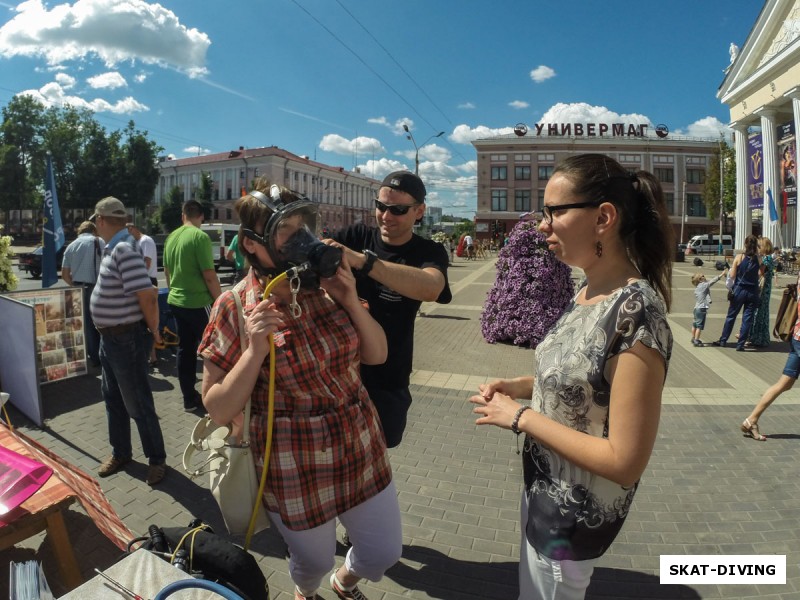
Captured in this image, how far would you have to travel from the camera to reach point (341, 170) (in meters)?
90.4

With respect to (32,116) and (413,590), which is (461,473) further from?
(32,116)

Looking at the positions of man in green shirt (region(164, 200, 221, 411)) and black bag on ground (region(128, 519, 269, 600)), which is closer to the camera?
black bag on ground (region(128, 519, 269, 600))

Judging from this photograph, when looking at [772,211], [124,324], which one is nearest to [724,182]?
[772,211]

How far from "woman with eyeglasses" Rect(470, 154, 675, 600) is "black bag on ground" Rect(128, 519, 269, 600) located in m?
0.89

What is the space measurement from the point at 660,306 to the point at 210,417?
155cm

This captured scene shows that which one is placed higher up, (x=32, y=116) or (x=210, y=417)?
(x=32, y=116)

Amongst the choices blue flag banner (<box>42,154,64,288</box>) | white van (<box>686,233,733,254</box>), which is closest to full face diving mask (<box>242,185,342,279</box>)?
blue flag banner (<box>42,154,64,288</box>)

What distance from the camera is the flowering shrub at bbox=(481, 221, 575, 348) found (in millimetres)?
8422

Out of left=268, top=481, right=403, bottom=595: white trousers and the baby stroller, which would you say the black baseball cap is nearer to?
left=268, top=481, right=403, bottom=595: white trousers

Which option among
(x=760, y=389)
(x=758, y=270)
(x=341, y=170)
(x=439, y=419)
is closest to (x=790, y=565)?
(x=439, y=419)

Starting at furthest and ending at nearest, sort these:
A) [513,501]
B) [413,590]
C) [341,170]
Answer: [341,170]
[513,501]
[413,590]

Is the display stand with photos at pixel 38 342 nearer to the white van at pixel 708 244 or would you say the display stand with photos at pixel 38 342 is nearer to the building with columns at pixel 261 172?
the white van at pixel 708 244

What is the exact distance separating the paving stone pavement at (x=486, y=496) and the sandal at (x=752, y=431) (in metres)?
0.09

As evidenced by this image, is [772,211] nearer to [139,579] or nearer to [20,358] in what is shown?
[20,358]
